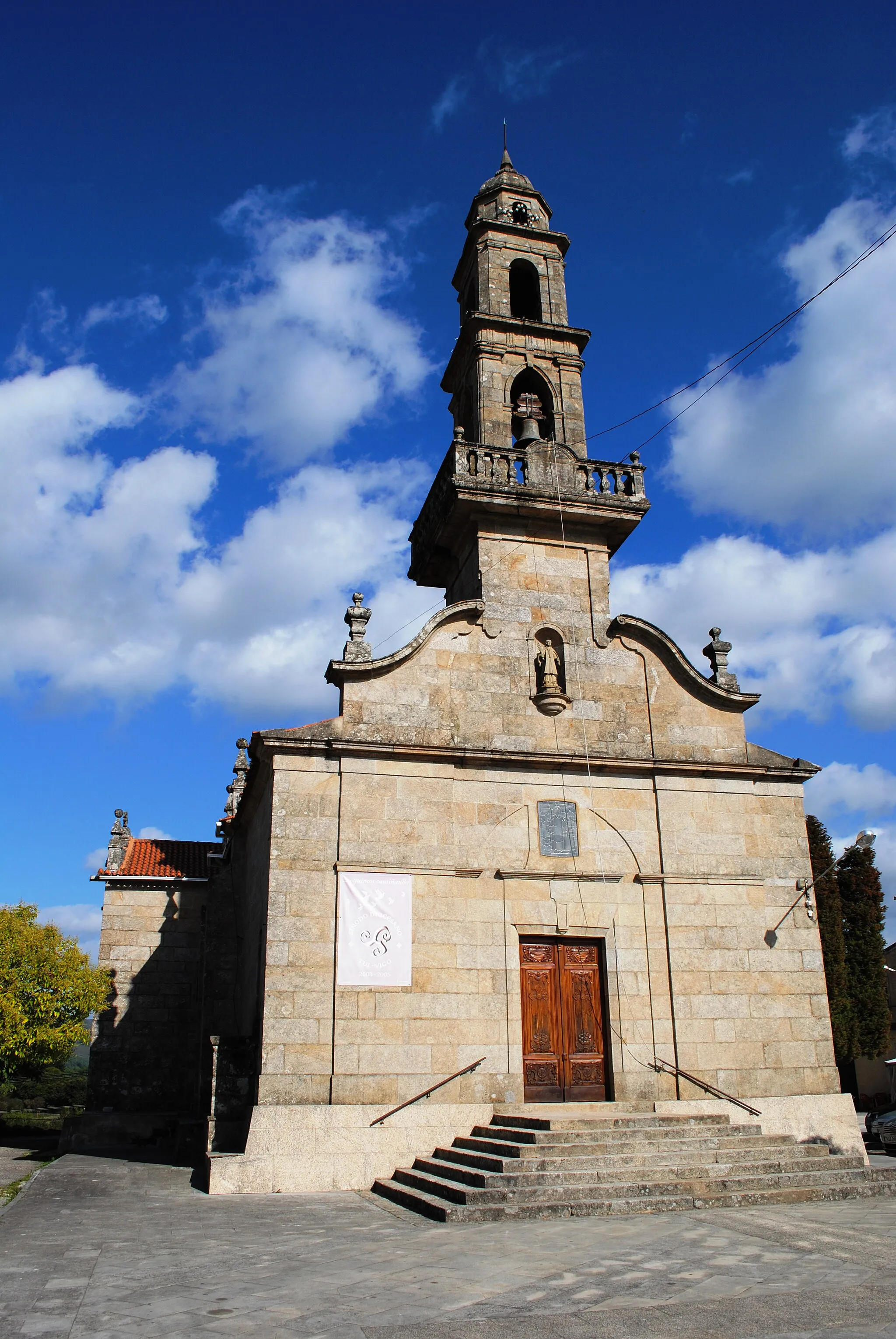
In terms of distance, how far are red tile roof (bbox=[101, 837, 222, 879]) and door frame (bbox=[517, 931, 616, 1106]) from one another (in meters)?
11.3

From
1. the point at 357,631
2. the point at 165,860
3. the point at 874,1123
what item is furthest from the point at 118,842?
the point at 874,1123

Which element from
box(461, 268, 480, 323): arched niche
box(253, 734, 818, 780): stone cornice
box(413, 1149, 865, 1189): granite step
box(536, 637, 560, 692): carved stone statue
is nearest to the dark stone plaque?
box(253, 734, 818, 780): stone cornice

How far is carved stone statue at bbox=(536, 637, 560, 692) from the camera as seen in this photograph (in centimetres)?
1677

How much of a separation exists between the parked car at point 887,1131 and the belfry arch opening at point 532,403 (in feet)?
56.7

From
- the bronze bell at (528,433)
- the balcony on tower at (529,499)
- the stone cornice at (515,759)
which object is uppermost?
the bronze bell at (528,433)

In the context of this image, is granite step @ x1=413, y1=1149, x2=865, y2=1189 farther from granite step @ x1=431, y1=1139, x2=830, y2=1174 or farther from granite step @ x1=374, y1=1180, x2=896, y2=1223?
granite step @ x1=374, y1=1180, x2=896, y2=1223

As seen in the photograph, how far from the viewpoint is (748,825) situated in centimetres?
1697

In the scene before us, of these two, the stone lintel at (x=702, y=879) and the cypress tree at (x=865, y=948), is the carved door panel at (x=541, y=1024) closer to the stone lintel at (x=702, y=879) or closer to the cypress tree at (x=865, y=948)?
the stone lintel at (x=702, y=879)

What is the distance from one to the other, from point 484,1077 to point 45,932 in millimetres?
11581

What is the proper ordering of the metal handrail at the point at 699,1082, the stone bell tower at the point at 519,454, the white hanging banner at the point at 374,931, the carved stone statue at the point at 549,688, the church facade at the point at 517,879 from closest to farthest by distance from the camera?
the church facade at the point at 517,879
the white hanging banner at the point at 374,931
the metal handrail at the point at 699,1082
the carved stone statue at the point at 549,688
the stone bell tower at the point at 519,454

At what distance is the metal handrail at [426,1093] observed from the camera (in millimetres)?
13758

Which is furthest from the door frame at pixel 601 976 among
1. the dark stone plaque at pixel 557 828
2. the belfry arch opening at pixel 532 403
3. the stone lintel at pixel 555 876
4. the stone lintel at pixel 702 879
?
the belfry arch opening at pixel 532 403

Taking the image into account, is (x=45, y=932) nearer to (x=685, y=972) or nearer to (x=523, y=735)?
(x=523, y=735)

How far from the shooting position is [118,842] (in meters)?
25.1
